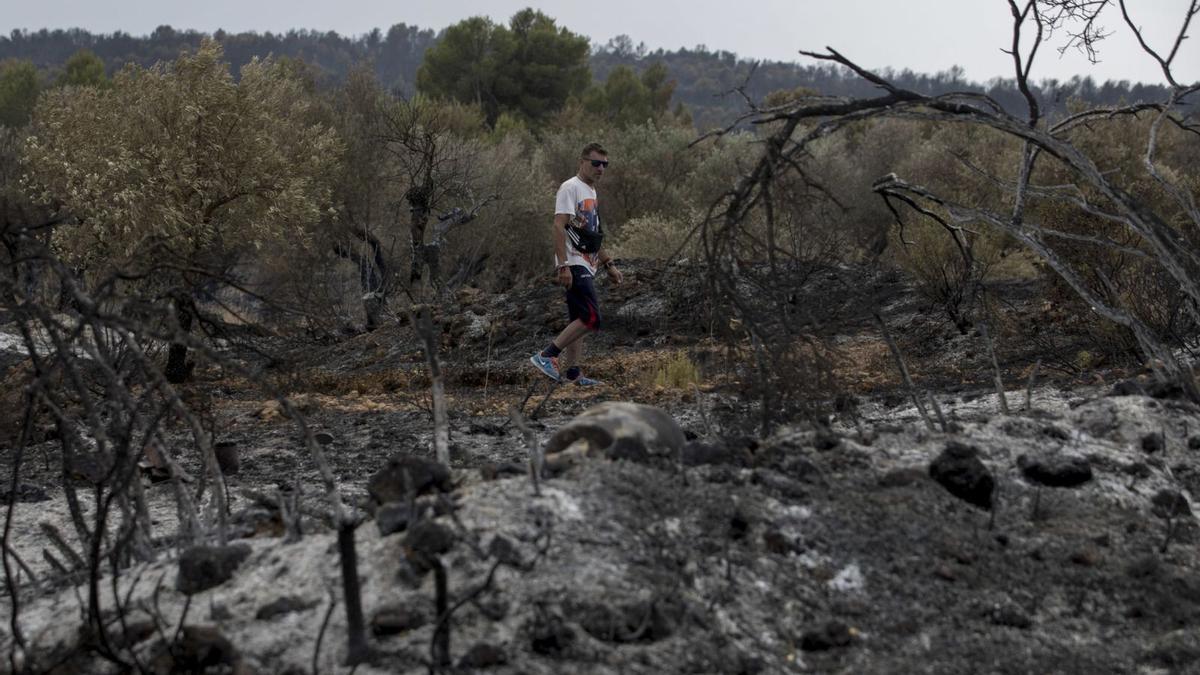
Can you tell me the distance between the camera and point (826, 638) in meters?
3.05

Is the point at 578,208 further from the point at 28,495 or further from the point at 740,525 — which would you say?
the point at 740,525

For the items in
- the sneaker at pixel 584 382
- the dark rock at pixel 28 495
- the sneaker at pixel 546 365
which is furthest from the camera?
the sneaker at pixel 584 382

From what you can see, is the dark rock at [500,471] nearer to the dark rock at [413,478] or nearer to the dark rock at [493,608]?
the dark rock at [413,478]

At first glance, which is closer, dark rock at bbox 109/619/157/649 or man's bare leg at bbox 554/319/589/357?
dark rock at bbox 109/619/157/649

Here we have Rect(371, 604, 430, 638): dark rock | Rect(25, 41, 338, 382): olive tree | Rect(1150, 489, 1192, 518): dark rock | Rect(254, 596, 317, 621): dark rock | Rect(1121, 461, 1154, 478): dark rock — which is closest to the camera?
Rect(371, 604, 430, 638): dark rock

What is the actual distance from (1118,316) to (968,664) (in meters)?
2.45

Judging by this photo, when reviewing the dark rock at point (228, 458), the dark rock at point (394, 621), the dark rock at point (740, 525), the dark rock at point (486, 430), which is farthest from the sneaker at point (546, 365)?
the dark rock at point (394, 621)

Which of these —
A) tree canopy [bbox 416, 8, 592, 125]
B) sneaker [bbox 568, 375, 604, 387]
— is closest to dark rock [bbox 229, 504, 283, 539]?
sneaker [bbox 568, 375, 604, 387]

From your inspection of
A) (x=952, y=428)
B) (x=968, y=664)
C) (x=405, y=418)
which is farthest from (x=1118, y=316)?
(x=405, y=418)

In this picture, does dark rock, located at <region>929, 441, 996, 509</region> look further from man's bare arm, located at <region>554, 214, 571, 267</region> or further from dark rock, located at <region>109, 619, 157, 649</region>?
man's bare arm, located at <region>554, 214, 571, 267</region>

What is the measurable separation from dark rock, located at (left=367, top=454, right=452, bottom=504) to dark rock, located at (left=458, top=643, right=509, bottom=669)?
791 mm

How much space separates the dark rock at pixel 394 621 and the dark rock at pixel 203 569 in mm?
596

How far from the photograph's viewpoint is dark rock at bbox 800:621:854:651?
305 cm

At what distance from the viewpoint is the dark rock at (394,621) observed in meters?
2.92
